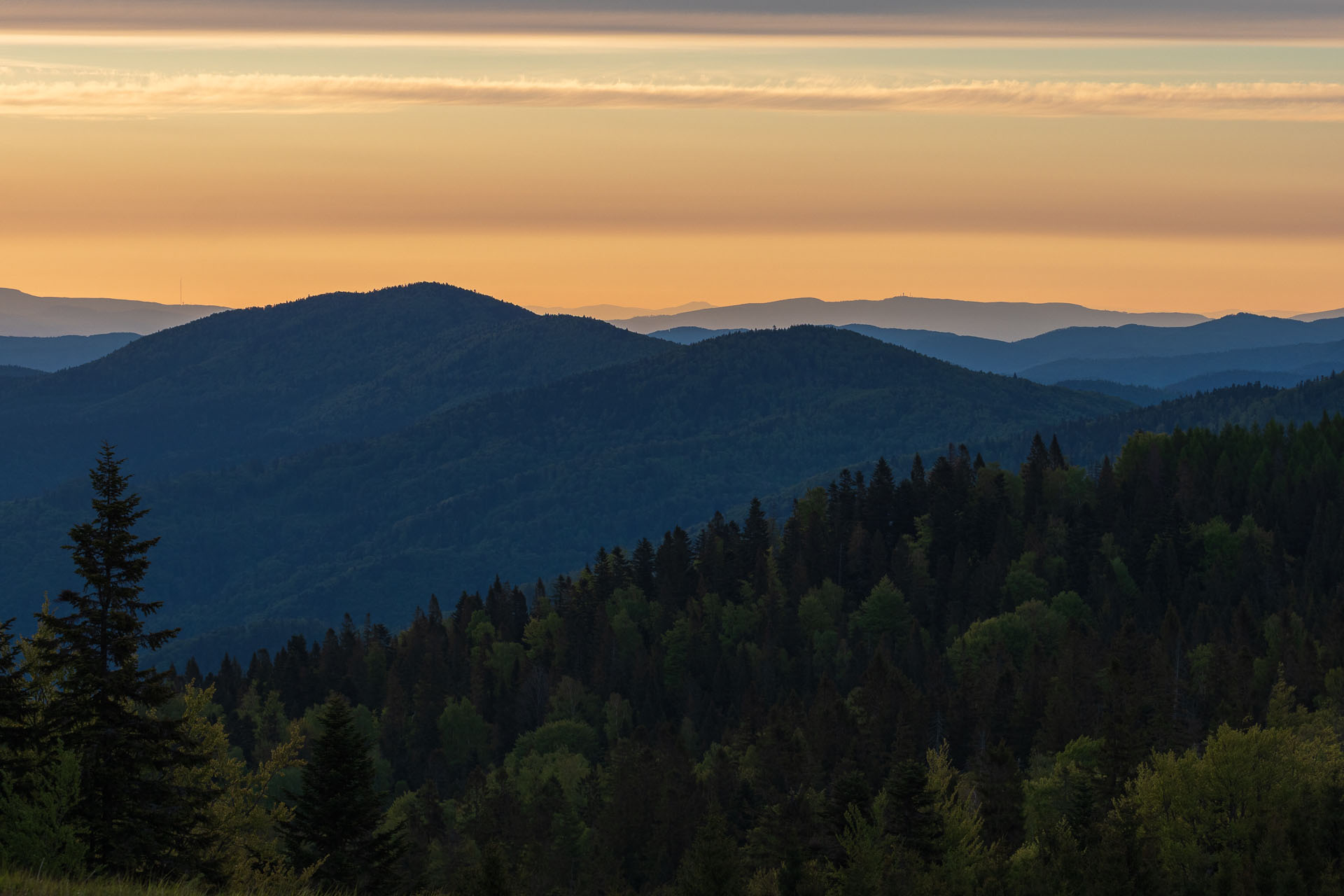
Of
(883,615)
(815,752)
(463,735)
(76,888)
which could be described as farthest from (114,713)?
(883,615)

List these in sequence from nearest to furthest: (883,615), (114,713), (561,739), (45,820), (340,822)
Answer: (45,820), (114,713), (340,822), (561,739), (883,615)

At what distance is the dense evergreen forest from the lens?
1772 inches

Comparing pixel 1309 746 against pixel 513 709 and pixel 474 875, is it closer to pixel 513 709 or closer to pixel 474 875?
pixel 474 875

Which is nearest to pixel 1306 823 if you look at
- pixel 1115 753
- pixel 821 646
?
pixel 1115 753

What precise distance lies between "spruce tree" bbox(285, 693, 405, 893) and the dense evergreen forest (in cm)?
12

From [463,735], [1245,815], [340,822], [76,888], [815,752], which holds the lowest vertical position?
[463,735]

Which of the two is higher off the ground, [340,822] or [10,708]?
[10,708]

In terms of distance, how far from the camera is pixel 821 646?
19125 cm

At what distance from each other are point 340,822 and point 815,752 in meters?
83.6

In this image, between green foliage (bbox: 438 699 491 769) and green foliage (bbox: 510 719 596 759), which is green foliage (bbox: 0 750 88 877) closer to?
green foliage (bbox: 510 719 596 759)

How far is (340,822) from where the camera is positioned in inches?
2140

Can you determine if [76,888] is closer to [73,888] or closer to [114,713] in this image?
[73,888]

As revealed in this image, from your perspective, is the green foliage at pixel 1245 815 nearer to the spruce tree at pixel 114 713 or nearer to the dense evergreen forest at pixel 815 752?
the dense evergreen forest at pixel 815 752

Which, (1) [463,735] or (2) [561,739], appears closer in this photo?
(2) [561,739]
